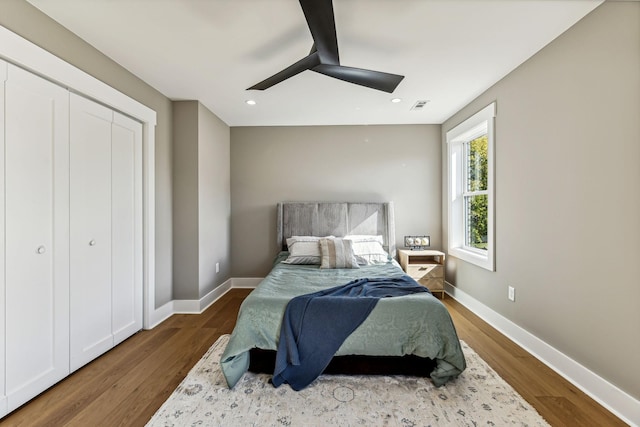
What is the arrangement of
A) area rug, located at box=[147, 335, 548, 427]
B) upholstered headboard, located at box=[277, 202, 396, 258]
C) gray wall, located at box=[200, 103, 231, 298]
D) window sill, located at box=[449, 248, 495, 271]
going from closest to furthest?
area rug, located at box=[147, 335, 548, 427], window sill, located at box=[449, 248, 495, 271], gray wall, located at box=[200, 103, 231, 298], upholstered headboard, located at box=[277, 202, 396, 258]

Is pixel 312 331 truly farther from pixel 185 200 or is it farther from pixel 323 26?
pixel 185 200

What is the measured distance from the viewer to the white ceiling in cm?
190

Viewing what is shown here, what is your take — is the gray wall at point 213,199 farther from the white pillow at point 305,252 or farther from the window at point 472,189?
the window at point 472,189

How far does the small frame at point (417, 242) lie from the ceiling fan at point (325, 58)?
2464mm

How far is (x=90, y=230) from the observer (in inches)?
94.4

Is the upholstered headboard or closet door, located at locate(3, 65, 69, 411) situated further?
the upholstered headboard

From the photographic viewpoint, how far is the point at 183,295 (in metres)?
3.51

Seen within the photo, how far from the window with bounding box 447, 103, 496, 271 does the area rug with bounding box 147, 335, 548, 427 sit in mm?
1545

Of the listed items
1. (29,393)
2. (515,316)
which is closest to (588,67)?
(515,316)

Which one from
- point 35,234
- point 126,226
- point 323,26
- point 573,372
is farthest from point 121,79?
point 573,372

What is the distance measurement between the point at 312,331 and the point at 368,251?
190 centimetres

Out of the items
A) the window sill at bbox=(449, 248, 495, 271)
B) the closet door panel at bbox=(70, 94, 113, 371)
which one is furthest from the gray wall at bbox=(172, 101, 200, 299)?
the window sill at bbox=(449, 248, 495, 271)

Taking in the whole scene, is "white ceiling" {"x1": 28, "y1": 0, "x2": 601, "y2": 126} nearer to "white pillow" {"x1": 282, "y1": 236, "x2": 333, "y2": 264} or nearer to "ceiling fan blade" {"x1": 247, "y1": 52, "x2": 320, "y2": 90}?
"ceiling fan blade" {"x1": 247, "y1": 52, "x2": 320, "y2": 90}

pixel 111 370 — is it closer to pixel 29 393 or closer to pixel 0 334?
pixel 29 393
